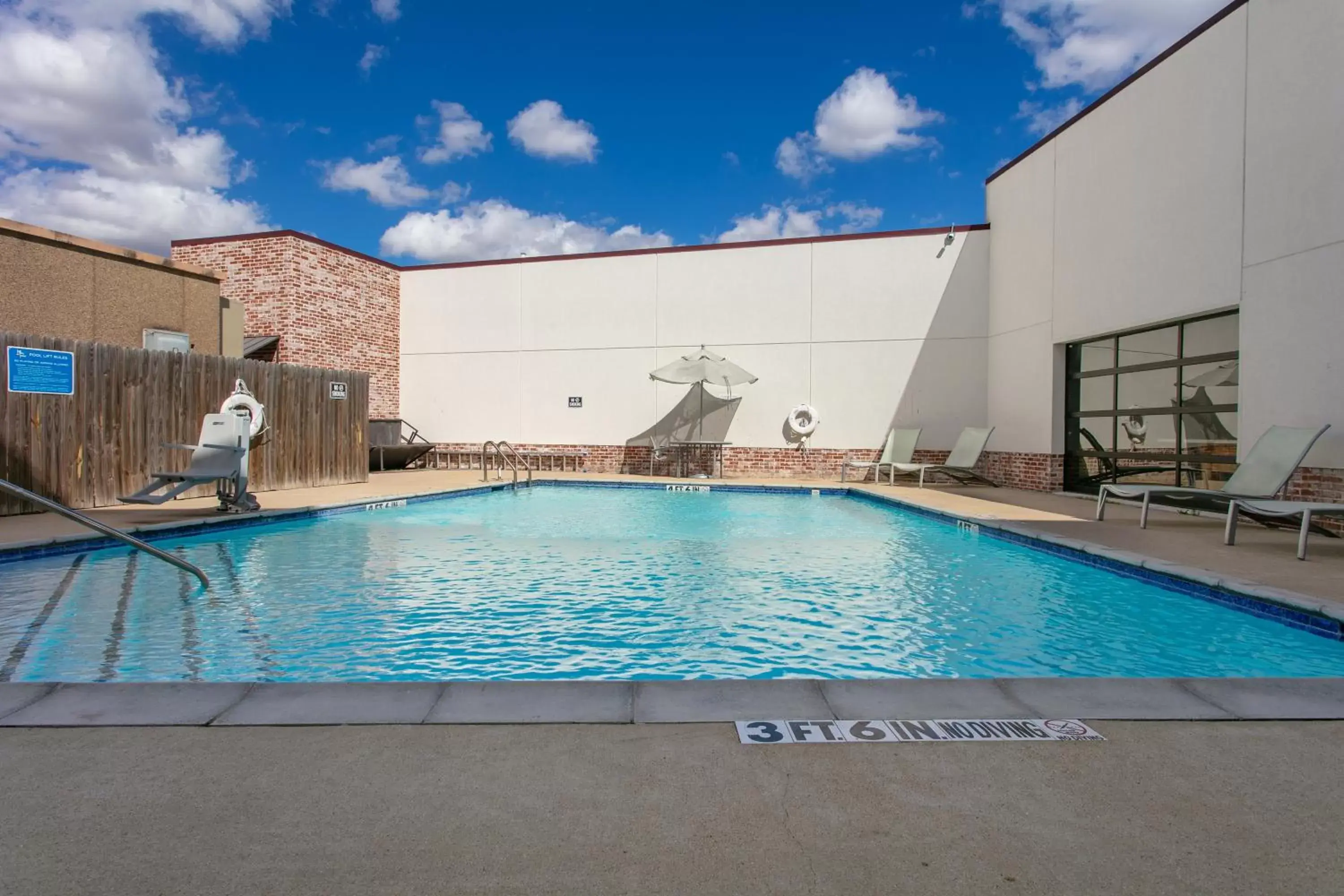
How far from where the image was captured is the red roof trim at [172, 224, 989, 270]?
468 inches

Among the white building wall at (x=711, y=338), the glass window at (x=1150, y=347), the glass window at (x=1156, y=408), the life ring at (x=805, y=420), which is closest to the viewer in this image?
the glass window at (x=1156, y=408)

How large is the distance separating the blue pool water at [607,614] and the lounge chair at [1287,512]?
114 cm

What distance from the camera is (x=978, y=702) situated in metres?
2.30

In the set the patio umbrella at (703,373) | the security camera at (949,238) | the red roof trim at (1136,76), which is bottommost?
the patio umbrella at (703,373)

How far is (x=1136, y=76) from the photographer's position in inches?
324

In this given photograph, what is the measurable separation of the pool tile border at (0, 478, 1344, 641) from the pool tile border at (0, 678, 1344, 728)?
4.30 ft

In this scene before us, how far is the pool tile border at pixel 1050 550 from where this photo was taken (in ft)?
11.8

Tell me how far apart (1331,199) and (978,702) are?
6163 mm

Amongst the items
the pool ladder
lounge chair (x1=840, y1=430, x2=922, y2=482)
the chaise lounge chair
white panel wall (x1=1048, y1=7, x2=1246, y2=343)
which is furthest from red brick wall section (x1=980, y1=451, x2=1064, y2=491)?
the pool ladder

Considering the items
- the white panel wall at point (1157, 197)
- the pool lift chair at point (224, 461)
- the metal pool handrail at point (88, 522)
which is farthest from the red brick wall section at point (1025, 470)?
the metal pool handrail at point (88, 522)

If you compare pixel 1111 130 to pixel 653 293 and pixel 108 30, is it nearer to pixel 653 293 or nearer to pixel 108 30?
pixel 653 293

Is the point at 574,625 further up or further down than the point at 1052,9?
further down

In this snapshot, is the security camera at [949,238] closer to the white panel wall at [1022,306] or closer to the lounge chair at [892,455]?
the white panel wall at [1022,306]

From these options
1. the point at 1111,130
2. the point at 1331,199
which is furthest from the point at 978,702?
the point at 1111,130
